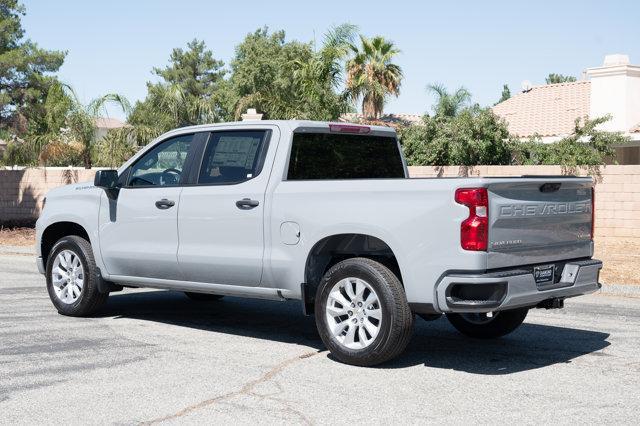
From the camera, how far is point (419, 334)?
9.18 meters

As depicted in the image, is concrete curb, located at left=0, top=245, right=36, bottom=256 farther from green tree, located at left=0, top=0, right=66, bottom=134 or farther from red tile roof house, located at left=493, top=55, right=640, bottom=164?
red tile roof house, located at left=493, top=55, right=640, bottom=164

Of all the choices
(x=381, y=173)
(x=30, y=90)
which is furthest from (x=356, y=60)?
(x=381, y=173)

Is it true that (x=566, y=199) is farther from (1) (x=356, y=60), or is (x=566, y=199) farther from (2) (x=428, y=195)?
(1) (x=356, y=60)

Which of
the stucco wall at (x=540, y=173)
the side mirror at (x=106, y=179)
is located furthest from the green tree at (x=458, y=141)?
the side mirror at (x=106, y=179)

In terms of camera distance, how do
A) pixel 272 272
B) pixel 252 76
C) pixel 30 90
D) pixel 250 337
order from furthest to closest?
pixel 252 76
pixel 30 90
pixel 250 337
pixel 272 272

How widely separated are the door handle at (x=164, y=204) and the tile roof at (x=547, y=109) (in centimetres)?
2704

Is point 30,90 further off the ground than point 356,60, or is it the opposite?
point 356,60

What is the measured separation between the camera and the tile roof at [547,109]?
118 feet

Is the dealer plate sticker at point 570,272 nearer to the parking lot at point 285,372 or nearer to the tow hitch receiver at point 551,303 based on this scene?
the tow hitch receiver at point 551,303

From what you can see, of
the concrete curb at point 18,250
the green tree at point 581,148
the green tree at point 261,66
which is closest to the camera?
the concrete curb at point 18,250

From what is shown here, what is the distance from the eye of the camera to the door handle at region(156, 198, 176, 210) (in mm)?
8930

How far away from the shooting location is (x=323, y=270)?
27.0 feet

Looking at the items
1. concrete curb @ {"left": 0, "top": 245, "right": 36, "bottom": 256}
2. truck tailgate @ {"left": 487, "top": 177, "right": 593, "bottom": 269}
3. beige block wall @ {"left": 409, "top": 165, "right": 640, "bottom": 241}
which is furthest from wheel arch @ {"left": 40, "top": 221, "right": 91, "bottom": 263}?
beige block wall @ {"left": 409, "top": 165, "right": 640, "bottom": 241}

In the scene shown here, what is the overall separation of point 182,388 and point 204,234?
7.40ft
